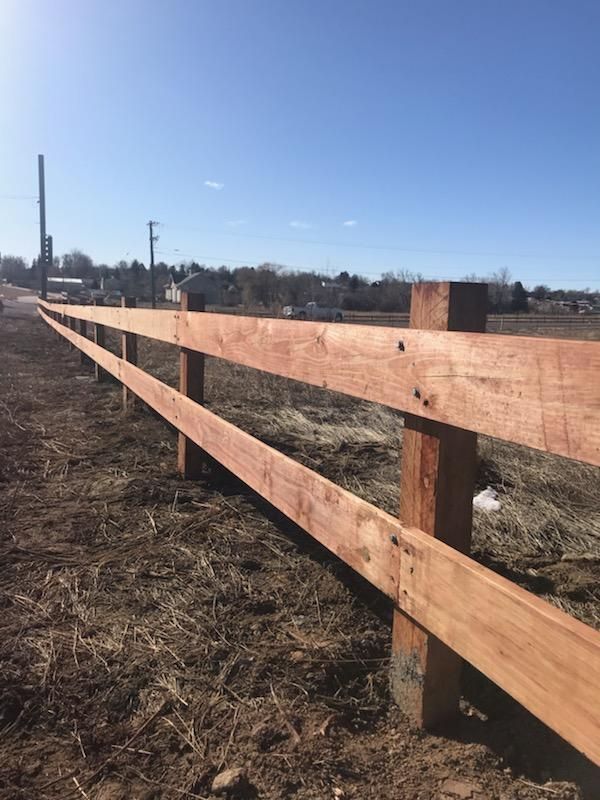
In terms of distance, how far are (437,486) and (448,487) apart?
0.11 ft

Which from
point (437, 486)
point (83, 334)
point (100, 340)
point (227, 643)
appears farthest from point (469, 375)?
point (83, 334)

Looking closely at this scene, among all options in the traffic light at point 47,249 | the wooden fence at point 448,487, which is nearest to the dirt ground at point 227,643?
the wooden fence at point 448,487

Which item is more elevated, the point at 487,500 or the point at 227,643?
the point at 487,500

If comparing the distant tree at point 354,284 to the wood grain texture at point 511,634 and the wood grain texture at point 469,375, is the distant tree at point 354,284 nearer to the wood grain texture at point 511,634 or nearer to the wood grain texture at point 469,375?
the wood grain texture at point 469,375

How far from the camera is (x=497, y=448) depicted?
5.48 m

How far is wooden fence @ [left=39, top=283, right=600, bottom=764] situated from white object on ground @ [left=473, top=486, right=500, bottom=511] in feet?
5.74

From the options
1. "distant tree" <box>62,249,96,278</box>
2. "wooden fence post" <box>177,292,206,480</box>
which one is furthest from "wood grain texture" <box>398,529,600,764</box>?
"distant tree" <box>62,249,96,278</box>

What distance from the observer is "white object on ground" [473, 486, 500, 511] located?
157 inches

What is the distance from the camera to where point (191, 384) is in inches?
177

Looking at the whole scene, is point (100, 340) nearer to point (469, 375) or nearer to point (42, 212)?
point (469, 375)

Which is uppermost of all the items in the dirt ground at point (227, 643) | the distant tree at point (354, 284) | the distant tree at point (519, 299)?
the distant tree at point (354, 284)

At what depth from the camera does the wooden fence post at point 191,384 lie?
14.7ft

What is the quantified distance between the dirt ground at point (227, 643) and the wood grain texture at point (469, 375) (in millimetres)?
1048

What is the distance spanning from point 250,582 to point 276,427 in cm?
320
